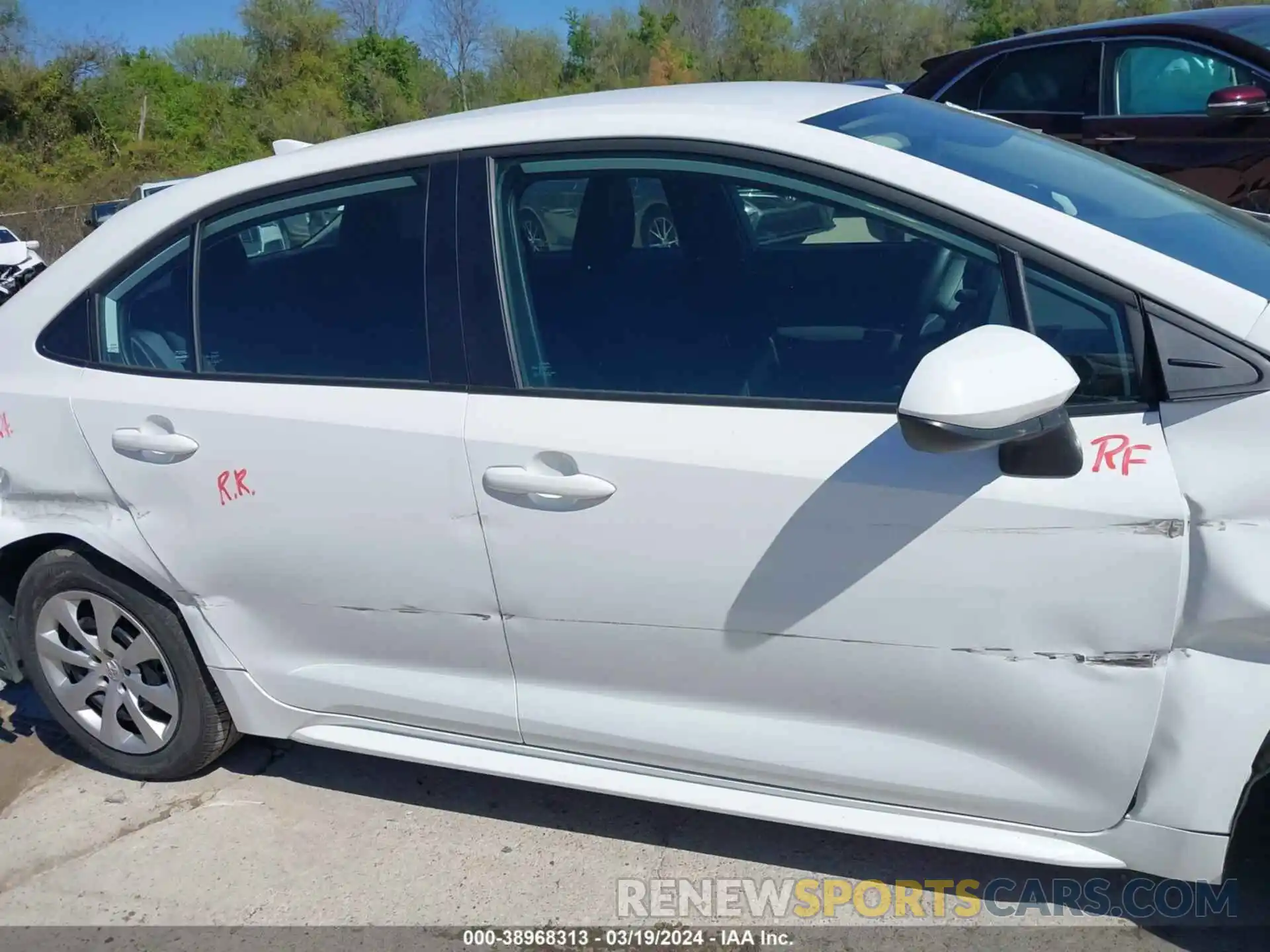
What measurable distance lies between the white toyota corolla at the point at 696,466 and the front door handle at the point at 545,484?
0.01 m

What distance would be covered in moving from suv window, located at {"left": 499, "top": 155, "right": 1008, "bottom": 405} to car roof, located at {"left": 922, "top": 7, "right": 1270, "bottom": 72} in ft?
14.9

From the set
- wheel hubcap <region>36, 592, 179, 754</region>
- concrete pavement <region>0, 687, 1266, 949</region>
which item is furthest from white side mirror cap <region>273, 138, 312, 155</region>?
concrete pavement <region>0, 687, 1266, 949</region>

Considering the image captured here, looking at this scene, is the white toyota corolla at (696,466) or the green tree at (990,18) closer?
the white toyota corolla at (696,466)

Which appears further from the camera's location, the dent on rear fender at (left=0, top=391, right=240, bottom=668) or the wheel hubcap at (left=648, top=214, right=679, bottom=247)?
the dent on rear fender at (left=0, top=391, right=240, bottom=668)

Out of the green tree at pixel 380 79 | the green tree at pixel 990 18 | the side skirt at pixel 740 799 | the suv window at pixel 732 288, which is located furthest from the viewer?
the green tree at pixel 380 79

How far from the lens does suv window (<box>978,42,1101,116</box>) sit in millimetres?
6820

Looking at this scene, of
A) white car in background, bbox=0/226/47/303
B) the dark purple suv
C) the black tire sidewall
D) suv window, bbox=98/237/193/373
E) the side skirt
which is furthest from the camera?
white car in background, bbox=0/226/47/303

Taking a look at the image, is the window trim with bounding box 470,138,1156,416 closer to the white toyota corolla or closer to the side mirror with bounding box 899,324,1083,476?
the white toyota corolla

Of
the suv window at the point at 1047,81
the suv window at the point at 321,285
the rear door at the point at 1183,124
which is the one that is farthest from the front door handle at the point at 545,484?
the suv window at the point at 1047,81

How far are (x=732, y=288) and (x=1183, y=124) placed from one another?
478 centimetres

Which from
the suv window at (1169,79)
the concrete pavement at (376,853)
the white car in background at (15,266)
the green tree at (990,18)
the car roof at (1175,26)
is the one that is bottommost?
the concrete pavement at (376,853)

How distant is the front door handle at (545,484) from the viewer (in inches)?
93.4

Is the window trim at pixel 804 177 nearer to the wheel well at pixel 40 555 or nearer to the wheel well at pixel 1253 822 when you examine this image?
the wheel well at pixel 1253 822

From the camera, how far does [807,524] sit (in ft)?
7.30
